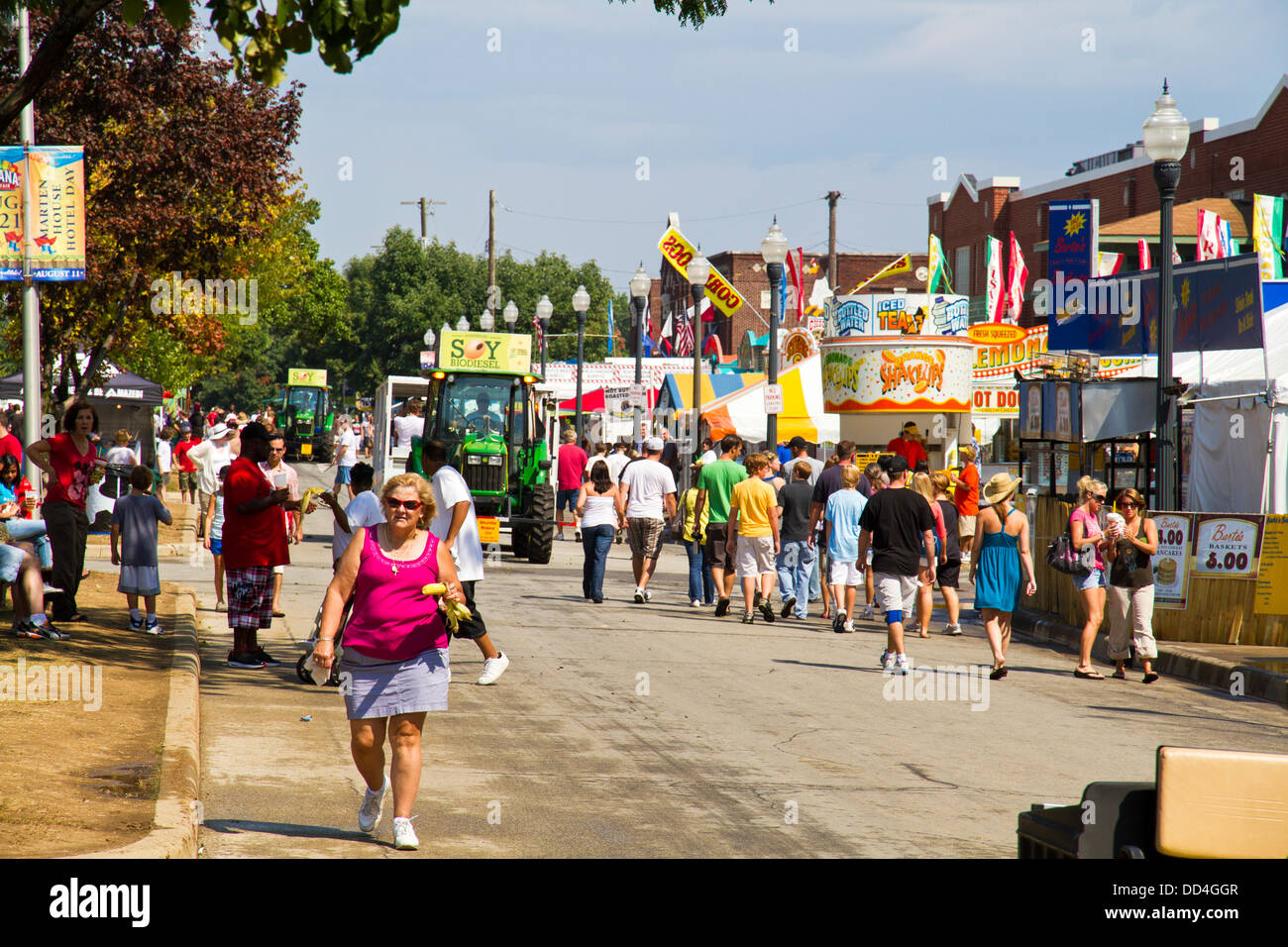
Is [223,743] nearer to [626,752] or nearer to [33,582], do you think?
[626,752]

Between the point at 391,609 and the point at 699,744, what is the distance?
353 cm

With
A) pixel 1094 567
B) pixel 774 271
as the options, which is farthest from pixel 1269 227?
pixel 1094 567

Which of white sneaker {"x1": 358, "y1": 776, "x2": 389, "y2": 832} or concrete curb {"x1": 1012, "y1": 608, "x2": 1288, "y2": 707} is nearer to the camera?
white sneaker {"x1": 358, "y1": 776, "x2": 389, "y2": 832}

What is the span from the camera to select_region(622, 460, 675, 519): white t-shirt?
55.3ft

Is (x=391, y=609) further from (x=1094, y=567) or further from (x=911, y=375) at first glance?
(x=911, y=375)

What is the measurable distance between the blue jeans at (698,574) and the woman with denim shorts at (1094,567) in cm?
523

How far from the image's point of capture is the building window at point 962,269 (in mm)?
49906

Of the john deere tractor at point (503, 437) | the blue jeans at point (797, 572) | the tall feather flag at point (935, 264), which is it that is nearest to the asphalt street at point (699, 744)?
the blue jeans at point (797, 572)

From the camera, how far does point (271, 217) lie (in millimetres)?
24625

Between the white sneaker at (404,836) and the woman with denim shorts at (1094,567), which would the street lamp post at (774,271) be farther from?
the white sneaker at (404,836)

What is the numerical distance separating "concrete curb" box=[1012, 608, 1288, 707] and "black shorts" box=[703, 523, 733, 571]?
3769 millimetres

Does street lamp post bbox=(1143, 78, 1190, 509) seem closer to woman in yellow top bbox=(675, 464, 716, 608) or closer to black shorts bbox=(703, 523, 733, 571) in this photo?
black shorts bbox=(703, 523, 733, 571)

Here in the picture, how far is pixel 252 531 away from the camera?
35.7 feet

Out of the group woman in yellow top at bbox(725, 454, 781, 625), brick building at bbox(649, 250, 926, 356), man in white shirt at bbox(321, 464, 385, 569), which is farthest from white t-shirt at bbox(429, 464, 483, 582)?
brick building at bbox(649, 250, 926, 356)
